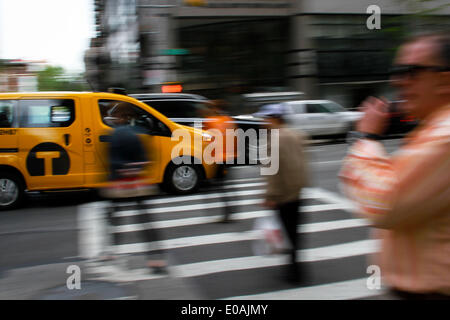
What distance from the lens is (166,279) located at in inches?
178

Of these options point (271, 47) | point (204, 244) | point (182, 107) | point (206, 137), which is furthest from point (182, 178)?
point (271, 47)

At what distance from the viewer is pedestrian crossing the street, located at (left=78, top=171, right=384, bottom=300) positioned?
446 centimetres

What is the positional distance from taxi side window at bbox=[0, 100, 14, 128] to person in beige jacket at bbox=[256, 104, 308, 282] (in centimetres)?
545

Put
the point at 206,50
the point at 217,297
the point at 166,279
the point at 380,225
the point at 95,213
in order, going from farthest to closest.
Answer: the point at 206,50 → the point at 95,213 → the point at 166,279 → the point at 217,297 → the point at 380,225

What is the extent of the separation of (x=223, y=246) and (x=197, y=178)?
3439 millimetres

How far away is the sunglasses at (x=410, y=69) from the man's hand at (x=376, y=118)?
116 millimetres

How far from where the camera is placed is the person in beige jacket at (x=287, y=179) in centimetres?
443

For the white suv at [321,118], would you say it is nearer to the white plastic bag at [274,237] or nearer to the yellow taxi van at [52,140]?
the yellow taxi van at [52,140]

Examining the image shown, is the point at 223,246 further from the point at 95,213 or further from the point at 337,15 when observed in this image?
the point at 337,15

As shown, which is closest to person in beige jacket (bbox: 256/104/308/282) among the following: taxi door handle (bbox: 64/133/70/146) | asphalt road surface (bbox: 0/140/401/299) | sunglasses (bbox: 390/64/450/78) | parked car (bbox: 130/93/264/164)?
asphalt road surface (bbox: 0/140/401/299)

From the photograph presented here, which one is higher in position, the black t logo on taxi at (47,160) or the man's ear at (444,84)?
the man's ear at (444,84)

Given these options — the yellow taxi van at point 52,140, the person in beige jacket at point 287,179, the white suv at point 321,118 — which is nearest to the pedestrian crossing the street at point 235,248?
the person in beige jacket at point 287,179
